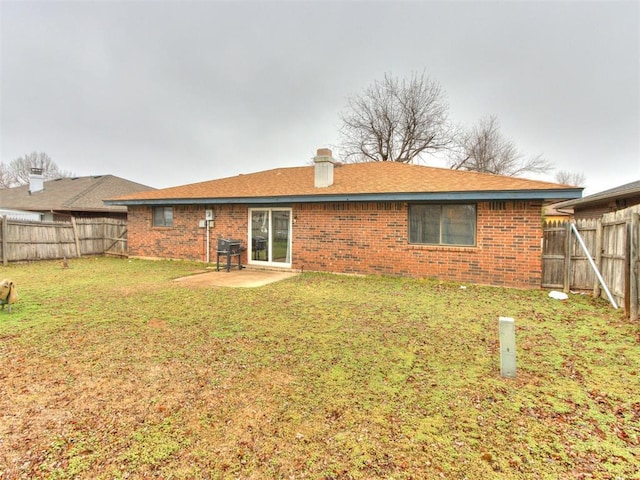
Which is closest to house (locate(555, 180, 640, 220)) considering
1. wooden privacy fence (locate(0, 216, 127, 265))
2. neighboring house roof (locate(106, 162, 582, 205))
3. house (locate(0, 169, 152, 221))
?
neighboring house roof (locate(106, 162, 582, 205))

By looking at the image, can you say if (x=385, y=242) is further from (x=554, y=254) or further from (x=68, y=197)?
(x=68, y=197)

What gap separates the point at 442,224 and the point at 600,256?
346 centimetres

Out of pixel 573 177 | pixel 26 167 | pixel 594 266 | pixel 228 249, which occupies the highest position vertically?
pixel 26 167

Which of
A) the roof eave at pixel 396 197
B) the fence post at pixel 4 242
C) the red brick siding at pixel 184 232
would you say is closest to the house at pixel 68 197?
the red brick siding at pixel 184 232

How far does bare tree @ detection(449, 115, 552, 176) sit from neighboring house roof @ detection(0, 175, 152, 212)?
28.6 m

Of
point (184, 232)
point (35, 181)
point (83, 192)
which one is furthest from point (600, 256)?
point (35, 181)

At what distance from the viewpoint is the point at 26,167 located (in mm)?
41000

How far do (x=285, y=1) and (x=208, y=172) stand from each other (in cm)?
1940

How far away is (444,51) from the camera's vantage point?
59.4 ft

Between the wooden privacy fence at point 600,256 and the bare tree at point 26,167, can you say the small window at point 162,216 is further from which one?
the bare tree at point 26,167

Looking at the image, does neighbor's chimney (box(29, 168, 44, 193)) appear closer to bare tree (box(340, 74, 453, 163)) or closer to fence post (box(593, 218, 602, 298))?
bare tree (box(340, 74, 453, 163))

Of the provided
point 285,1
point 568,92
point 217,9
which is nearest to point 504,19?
point 568,92

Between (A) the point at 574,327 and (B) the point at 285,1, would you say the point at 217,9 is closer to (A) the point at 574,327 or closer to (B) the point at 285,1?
(B) the point at 285,1

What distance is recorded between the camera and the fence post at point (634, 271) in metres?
5.27
